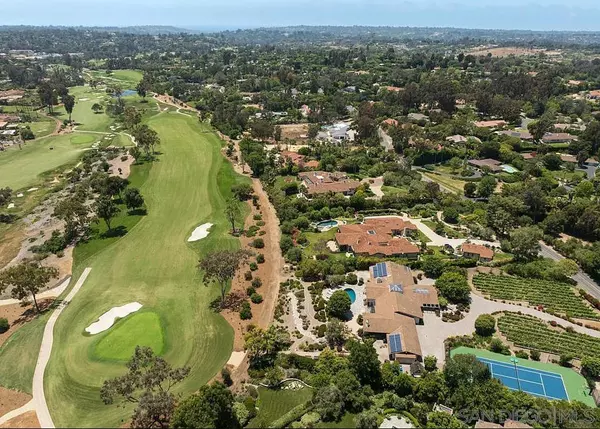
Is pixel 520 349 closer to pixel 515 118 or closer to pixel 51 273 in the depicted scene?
pixel 51 273

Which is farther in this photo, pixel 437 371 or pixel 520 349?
pixel 520 349

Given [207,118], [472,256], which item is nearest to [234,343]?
[472,256]

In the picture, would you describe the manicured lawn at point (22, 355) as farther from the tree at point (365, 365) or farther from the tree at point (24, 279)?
the tree at point (365, 365)

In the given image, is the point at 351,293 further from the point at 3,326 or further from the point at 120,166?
the point at 120,166

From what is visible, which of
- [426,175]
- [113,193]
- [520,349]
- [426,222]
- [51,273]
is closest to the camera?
[520,349]

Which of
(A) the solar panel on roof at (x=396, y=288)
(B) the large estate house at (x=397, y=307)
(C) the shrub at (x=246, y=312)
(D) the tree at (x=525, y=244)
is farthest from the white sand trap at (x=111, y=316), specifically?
(D) the tree at (x=525, y=244)

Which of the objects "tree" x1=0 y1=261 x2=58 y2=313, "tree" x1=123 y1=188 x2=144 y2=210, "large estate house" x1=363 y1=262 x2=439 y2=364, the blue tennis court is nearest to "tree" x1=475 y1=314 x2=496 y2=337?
the blue tennis court

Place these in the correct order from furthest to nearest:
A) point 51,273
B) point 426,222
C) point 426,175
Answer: point 426,175
point 426,222
point 51,273

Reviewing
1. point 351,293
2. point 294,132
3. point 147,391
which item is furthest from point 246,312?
point 294,132
